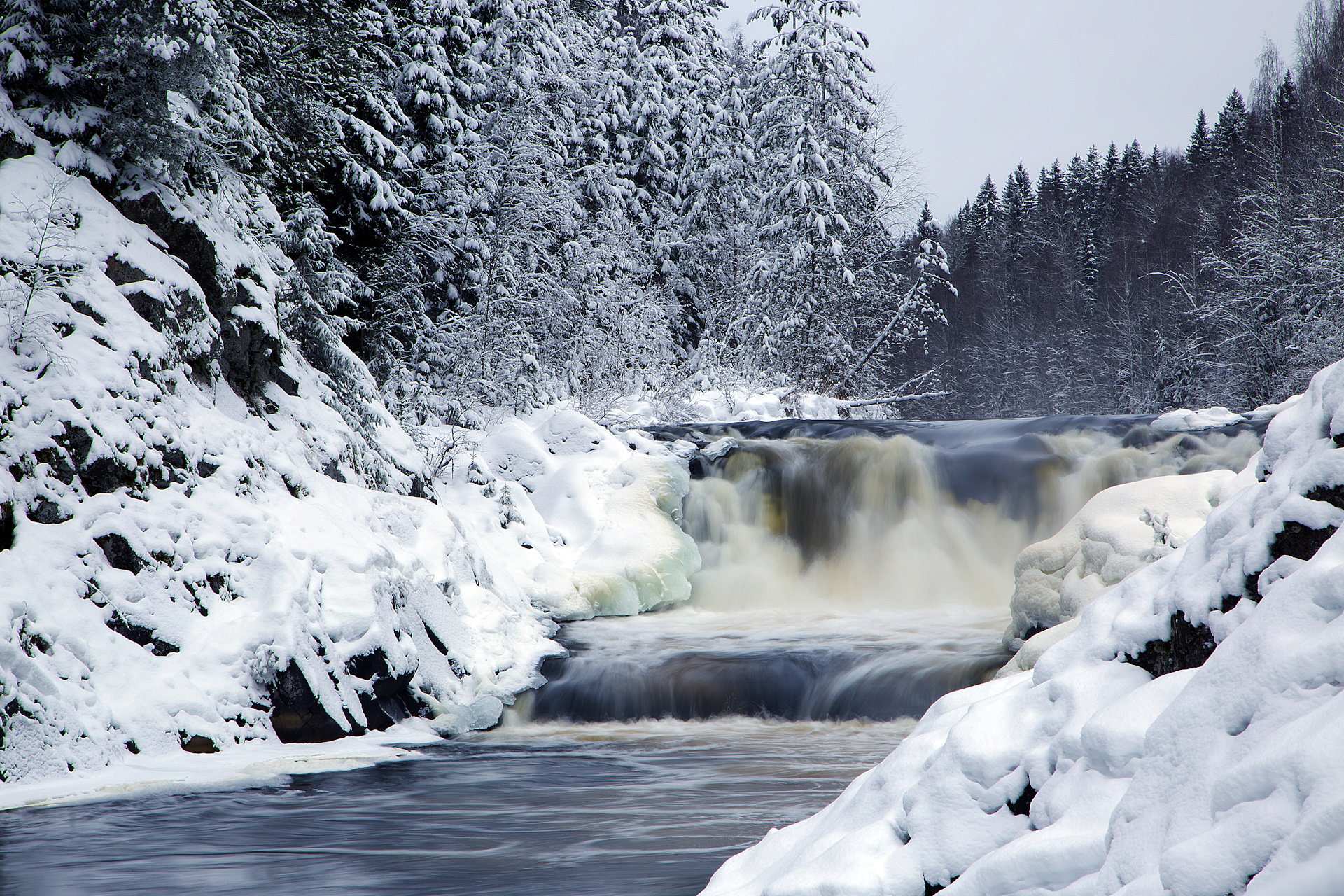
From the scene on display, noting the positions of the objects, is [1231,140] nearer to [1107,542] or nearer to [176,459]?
[1107,542]

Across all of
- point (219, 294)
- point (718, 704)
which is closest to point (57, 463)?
point (219, 294)

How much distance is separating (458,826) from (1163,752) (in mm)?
3794

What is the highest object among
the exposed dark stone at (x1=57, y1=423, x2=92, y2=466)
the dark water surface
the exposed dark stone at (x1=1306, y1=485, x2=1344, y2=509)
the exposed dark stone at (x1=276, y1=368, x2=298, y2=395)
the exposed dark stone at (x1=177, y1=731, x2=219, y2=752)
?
the exposed dark stone at (x1=276, y1=368, x2=298, y2=395)

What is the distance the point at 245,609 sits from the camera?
623 cm

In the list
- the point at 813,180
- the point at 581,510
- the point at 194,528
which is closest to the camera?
the point at 194,528

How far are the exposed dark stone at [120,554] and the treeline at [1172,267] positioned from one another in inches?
761

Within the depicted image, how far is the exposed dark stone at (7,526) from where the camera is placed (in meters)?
5.51

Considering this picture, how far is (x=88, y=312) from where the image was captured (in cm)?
661

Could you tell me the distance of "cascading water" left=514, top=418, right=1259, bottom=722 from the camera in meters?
7.88

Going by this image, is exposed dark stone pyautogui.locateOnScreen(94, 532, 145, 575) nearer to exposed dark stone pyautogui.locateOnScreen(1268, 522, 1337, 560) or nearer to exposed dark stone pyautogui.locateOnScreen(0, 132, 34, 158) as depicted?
exposed dark stone pyautogui.locateOnScreen(0, 132, 34, 158)

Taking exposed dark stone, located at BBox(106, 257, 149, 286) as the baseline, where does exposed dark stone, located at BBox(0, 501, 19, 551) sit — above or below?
below

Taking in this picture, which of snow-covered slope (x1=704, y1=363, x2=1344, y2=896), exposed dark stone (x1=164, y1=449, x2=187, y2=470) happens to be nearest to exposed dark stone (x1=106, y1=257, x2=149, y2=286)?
exposed dark stone (x1=164, y1=449, x2=187, y2=470)

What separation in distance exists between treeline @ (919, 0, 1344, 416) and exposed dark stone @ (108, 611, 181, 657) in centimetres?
1940

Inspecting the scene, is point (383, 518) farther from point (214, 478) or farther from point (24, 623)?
point (24, 623)
